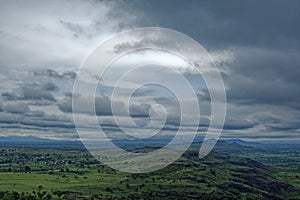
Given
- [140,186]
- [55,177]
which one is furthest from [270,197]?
[55,177]

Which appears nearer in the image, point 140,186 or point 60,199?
point 60,199

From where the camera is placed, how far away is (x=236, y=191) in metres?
182

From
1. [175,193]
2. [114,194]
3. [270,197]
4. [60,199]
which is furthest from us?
[270,197]

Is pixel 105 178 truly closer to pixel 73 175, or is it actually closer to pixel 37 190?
pixel 73 175

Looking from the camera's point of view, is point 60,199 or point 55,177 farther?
point 55,177

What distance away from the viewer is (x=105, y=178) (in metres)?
188

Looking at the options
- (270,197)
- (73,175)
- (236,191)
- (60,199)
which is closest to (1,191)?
(60,199)

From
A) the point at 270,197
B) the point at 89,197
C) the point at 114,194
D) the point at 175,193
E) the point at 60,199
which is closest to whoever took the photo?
the point at 60,199

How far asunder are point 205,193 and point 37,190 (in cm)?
6894

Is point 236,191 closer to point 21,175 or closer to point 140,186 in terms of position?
point 140,186

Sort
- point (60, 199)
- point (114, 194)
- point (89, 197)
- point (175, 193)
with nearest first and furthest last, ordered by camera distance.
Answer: point (60, 199) < point (89, 197) < point (114, 194) < point (175, 193)

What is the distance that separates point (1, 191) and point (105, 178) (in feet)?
180

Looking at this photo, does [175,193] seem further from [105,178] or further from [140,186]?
[105,178]

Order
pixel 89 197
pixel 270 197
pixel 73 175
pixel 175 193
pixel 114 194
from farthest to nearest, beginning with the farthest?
1. pixel 73 175
2. pixel 270 197
3. pixel 175 193
4. pixel 114 194
5. pixel 89 197
